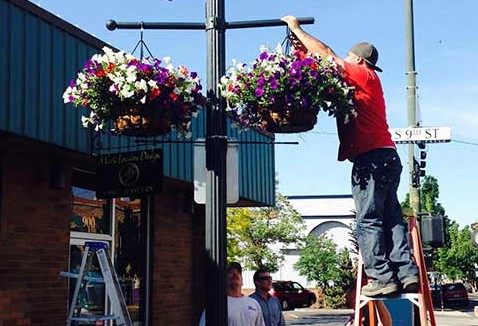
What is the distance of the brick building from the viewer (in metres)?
7.48

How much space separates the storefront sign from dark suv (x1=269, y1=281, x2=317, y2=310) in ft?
99.4

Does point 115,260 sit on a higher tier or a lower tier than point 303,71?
lower

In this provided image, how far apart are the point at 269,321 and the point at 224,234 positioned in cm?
396

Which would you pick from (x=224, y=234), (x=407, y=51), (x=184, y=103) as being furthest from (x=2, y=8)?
(x=407, y=51)

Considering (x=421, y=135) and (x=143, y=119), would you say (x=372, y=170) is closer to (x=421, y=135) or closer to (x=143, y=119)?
(x=143, y=119)

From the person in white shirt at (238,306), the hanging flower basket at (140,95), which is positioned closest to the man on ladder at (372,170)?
the hanging flower basket at (140,95)

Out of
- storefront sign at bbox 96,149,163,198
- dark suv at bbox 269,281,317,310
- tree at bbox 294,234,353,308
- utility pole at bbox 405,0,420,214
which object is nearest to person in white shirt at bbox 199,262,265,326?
storefront sign at bbox 96,149,163,198

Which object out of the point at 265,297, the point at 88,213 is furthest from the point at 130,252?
the point at 265,297

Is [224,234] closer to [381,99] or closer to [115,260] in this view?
[381,99]

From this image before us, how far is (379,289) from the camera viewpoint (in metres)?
4.70

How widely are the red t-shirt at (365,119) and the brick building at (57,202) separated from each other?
3.75 meters

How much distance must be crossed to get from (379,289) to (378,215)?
1.58ft

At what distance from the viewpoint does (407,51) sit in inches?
495

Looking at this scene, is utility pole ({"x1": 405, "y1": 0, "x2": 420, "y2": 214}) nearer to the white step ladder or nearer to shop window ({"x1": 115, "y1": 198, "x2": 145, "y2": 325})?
shop window ({"x1": 115, "y1": 198, "x2": 145, "y2": 325})
